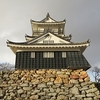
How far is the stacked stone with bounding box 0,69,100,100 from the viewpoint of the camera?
10031 mm

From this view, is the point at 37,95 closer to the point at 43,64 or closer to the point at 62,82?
the point at 62,82

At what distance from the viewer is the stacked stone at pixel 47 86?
10.0 m

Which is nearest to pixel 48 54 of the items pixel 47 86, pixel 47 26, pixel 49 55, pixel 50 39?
pixel 49 55

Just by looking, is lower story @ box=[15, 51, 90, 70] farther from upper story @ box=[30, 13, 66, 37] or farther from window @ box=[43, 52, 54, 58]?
upper story @ box=[30, 13, 66, 37]

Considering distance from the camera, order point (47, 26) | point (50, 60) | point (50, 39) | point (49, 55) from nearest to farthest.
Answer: point (50, 60) → point (49, 55) → point (50, 39) → point (47, 26)

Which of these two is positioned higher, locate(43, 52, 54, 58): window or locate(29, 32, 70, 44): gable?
locate(29, 32, 70, 44): gable

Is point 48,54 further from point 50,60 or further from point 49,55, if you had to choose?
point 50,60

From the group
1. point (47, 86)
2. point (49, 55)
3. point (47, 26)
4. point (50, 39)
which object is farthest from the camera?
point (47, 26)

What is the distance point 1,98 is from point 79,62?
7.40 metres

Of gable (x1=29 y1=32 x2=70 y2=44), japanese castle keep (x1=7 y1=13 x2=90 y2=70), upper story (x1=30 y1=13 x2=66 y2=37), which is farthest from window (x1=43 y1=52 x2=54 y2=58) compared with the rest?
upper story (x1=30 y1=13 x2=66 y2=37)

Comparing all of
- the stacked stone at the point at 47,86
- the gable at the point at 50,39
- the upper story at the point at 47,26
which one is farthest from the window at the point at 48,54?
the upper story at the point at 47,26

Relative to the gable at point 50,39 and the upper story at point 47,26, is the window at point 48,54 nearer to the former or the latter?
the gable at point 50,39

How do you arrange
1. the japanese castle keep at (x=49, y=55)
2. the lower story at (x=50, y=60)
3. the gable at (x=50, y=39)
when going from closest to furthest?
the lower story at (x=50, y=60)
the japanese castle keep at (x=49, y=55)
the gable at (x=50, y=39)

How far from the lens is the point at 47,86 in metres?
10.5
